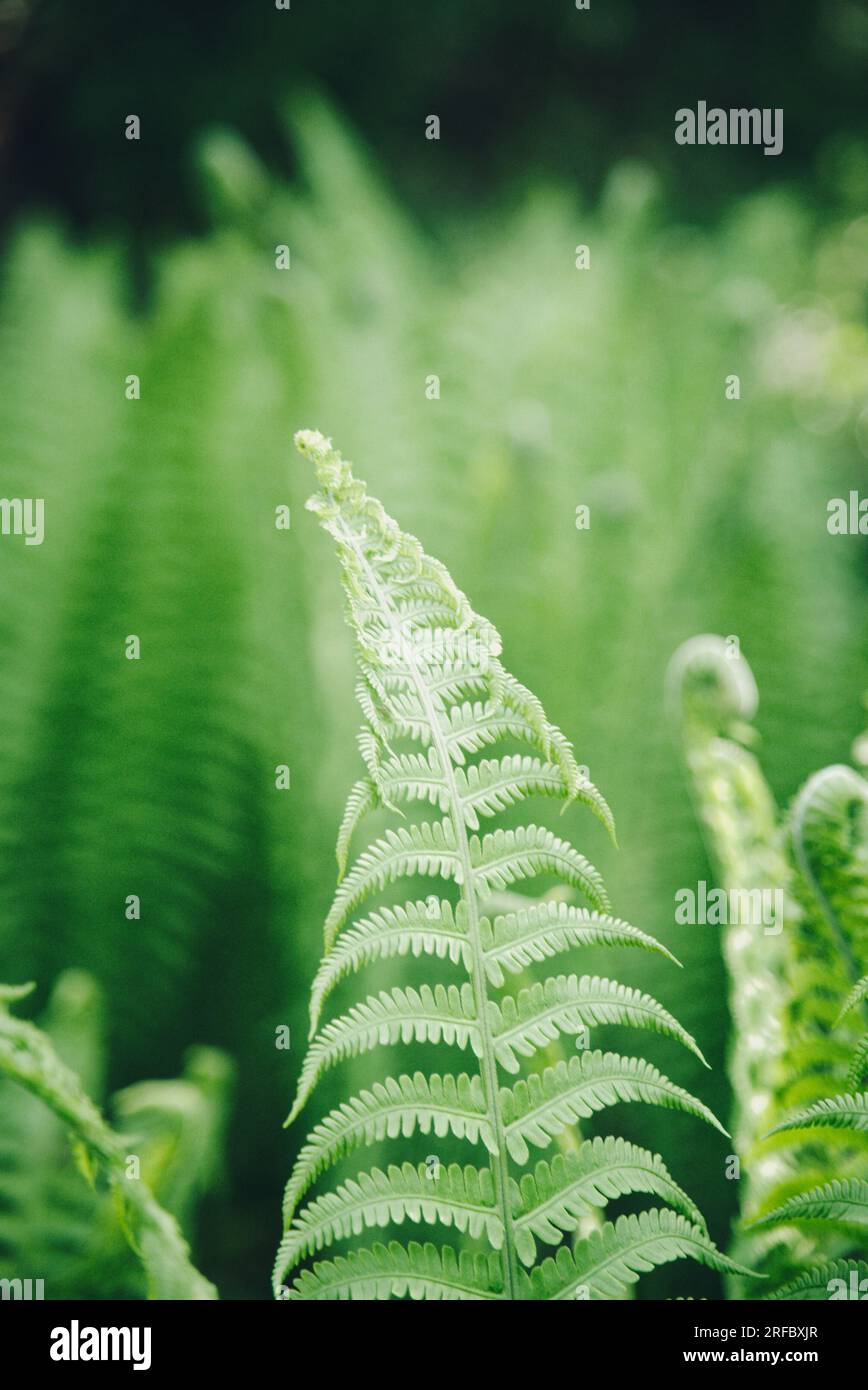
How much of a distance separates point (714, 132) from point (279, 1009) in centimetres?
191

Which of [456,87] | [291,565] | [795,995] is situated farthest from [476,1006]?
[456,87]

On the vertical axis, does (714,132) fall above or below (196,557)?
above

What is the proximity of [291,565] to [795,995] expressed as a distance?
0.79 metres

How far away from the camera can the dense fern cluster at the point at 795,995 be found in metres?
0.53

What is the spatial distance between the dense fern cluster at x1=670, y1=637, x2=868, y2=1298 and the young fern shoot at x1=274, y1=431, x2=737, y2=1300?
0.28 ft

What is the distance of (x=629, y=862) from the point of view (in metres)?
1.10

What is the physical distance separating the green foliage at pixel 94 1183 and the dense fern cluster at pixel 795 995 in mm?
296

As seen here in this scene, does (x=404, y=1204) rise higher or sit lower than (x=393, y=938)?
lower

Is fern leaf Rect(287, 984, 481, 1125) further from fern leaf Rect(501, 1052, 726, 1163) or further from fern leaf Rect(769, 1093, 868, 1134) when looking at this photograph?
fern leaf Rect(769, 1093, 868, 1134)

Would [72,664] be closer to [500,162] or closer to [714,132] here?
[500,162]

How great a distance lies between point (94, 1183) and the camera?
22.6 inches

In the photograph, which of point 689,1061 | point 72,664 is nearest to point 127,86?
point 72,664

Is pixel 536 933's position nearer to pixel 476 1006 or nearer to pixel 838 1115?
pixel 476 1006

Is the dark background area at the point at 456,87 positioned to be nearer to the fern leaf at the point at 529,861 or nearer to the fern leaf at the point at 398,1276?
the fern leaf at the point at 529,861
